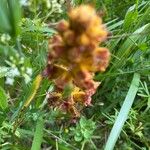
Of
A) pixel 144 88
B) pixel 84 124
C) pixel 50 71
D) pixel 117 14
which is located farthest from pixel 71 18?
pixel 117 14

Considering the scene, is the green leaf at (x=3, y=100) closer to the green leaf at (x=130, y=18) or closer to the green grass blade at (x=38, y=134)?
the green grass blade at (x=38, y=134)

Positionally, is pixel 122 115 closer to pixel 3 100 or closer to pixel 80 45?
pixel 3 100

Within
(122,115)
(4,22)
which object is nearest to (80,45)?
(4,22)

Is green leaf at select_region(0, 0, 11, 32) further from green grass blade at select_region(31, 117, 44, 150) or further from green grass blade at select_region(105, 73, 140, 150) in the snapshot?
green grass blade at select_region(105, 73, 140, 150)

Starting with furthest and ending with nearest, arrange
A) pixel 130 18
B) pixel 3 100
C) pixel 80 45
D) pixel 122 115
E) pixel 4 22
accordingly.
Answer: pixel 130 18
pixel 122 115
pixel 3 100
pixel 4 22
pixel 80 45

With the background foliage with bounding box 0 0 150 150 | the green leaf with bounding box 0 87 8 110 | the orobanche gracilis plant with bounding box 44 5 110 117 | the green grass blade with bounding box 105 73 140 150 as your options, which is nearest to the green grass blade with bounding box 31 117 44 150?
the background foliage with bounding box 0 0 150 150

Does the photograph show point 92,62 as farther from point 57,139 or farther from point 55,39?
point 57,139

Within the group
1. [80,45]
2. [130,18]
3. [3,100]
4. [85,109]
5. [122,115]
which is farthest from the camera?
[85,109]

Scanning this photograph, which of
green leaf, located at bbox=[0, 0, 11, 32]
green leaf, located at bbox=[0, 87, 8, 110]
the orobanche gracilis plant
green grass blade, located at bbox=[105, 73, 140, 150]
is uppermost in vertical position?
green leaf, located at bbox=[0, 0, 11, 32]
